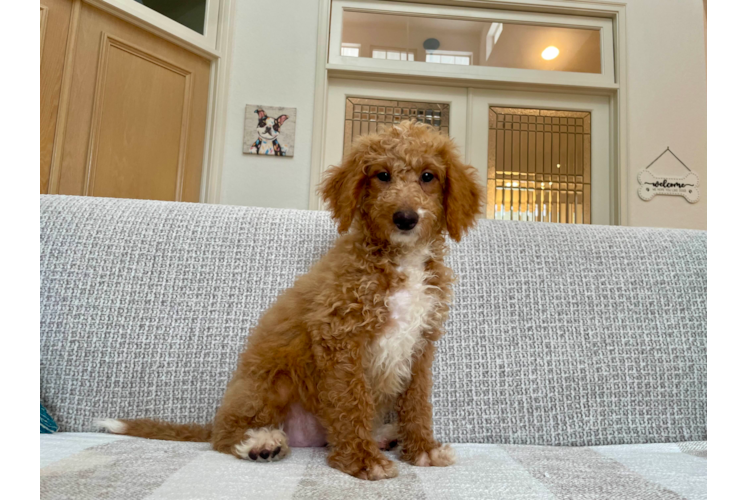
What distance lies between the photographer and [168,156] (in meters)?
2.94

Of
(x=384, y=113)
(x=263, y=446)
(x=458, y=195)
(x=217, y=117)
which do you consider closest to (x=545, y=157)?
(x=384, y=113)

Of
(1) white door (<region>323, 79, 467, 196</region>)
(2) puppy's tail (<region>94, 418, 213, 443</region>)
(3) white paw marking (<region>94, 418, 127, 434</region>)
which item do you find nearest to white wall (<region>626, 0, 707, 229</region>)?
(1) white door (<region>323, 79, 467, 196</region>)

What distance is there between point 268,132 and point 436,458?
2.68 m

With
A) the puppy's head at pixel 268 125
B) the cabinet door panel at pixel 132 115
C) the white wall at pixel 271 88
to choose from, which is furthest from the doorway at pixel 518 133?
the cabinet door panel at pixel 132 115

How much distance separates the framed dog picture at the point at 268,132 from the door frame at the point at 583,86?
24 cm

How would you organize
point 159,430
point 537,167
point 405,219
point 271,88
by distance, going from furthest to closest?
1. point 537,167
2. point 271,88
3. point 159,430
4. point 405,219

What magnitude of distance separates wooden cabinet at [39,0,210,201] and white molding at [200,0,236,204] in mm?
47

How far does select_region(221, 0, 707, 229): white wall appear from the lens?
3172 millimetres

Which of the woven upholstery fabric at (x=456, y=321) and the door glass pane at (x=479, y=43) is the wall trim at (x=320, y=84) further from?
the woven upholstery fabric at (x=456, y=321)

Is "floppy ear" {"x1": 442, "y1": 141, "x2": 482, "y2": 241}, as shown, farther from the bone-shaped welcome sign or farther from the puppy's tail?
the bone-shaped welcome sign

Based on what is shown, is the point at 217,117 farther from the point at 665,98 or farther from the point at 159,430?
the point at 665,98

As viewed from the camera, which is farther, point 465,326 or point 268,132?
point 268,132

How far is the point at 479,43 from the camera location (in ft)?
11.2

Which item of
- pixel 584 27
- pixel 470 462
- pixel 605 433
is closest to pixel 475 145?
pixel 584 27
